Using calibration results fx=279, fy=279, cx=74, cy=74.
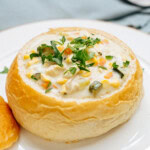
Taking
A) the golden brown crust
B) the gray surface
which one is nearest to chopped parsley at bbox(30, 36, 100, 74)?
the golden brown crust

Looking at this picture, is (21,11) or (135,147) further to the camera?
(21,11)

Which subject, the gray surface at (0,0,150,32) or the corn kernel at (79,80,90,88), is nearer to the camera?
the corn kernel at (79,80,90,88)

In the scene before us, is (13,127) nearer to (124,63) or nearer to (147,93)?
(124,63)

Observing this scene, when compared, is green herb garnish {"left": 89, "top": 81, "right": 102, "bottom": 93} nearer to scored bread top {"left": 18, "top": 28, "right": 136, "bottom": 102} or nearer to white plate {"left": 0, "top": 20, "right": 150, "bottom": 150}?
scored bread top {"left": 18, "top": 28, "right": 136, "bottom": 102}

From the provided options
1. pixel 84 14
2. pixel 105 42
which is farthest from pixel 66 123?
pixel 84 14

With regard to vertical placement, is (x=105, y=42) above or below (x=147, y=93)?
above

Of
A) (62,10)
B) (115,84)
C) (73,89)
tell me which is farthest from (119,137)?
(62,10)

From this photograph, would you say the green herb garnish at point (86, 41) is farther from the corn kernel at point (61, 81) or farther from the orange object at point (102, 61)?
the corn kernel at point (61, 81)
